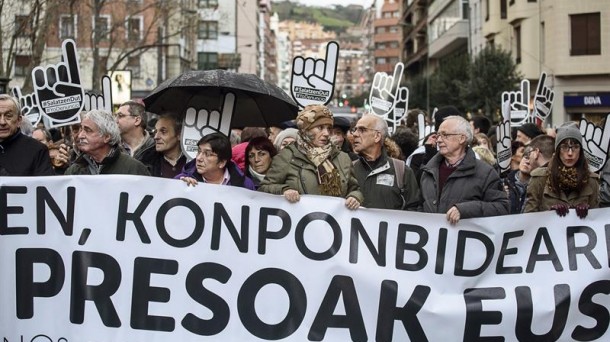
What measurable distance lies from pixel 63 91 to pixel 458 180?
398cm

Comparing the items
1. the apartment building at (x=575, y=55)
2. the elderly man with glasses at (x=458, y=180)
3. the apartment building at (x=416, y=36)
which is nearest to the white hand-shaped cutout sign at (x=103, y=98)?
the elderly man with glasses at (x=458, y=180)

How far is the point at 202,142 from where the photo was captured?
22.4 ft

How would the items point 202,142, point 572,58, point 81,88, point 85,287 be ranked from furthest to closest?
1. point 572,58
2. point 81,88
3. point 202,142
4. point 85,287

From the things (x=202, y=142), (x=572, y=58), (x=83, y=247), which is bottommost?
A: (x=83, y=247)

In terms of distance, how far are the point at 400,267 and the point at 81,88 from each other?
13.4 ft

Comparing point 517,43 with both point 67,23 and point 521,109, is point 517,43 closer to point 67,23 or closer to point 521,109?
point 67,23

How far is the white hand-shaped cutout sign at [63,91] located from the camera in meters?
9.23

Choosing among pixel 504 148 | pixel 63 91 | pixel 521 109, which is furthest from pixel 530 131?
pixel 521 109

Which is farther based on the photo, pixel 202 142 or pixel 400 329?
pixel 202 142

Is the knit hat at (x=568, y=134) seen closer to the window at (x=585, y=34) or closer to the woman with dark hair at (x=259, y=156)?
the woman with dark hair at (x=259, y=156)

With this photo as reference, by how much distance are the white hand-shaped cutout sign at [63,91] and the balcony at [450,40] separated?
1940 inches

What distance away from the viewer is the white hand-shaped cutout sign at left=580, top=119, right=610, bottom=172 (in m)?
9.16

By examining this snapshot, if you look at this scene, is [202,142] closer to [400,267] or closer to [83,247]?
[83,247]

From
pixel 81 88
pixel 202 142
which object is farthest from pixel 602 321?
pixel 81 88
